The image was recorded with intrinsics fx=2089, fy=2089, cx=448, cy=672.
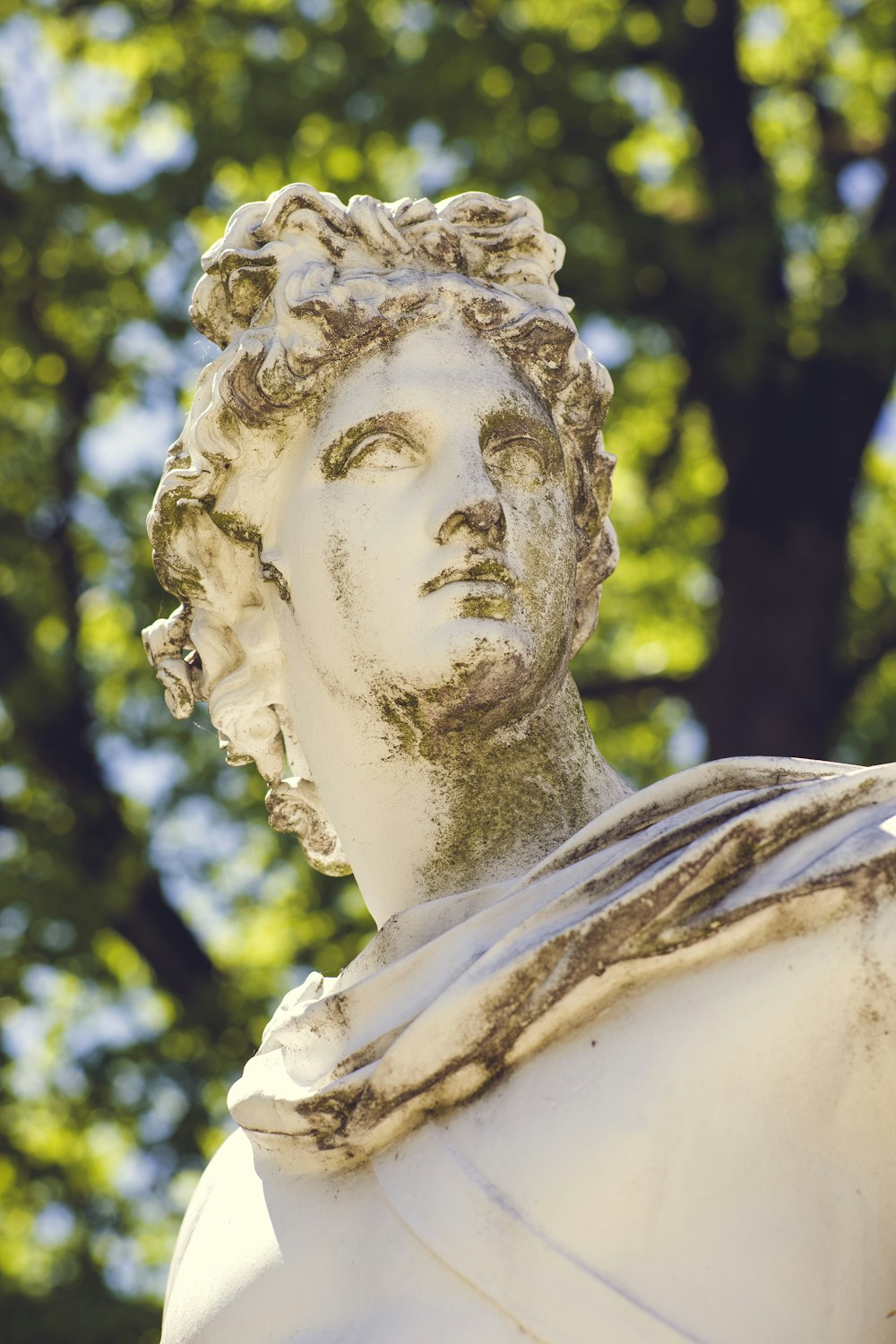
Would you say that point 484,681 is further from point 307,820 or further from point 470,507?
point 307,820

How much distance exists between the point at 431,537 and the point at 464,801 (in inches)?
16.8

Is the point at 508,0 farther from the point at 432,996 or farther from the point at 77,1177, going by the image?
the point at 432,996

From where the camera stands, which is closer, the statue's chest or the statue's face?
the statue's chest

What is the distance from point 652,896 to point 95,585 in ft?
29.1

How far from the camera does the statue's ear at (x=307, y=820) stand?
12.2 ft

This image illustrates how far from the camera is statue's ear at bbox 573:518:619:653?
3.77 meters

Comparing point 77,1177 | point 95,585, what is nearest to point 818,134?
point 95,585

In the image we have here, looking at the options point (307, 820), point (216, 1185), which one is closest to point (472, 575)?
point (307, 820)

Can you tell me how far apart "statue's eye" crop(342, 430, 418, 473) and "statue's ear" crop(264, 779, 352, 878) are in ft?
2.08

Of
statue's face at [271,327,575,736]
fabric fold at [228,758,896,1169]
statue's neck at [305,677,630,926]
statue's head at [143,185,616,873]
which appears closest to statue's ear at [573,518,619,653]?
statue's head at [143,185,616,873]

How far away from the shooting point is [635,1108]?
266 centimetres

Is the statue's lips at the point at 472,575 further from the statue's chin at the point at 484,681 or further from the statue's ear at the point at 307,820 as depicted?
the statue's ear at the point at 307,820

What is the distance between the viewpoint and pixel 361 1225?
9.37 feet

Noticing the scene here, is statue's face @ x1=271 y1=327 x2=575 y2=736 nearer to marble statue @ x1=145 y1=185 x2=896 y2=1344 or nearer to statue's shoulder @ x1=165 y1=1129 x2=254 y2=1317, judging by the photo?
marble statue @ x1=145 y1=185 x2=896 y2=1344
